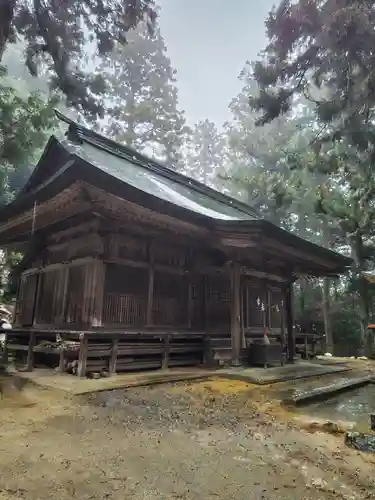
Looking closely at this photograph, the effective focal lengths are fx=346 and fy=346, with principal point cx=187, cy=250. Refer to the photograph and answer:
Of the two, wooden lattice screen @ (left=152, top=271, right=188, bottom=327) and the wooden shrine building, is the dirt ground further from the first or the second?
wooden lattice screen @ (left=152, top=271, right=188, bottom=327)

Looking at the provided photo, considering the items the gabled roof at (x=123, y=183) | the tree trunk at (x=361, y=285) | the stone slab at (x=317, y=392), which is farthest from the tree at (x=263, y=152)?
the stone slab at (x=317, y=392)

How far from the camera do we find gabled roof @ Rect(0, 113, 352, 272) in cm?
611

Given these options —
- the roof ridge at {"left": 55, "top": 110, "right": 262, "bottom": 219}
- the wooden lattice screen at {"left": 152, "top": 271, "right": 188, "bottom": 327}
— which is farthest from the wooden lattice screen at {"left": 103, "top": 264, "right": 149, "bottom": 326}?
the roof ridge at {"left": 55, "top": 110, "right": 262, "bottom": 219}

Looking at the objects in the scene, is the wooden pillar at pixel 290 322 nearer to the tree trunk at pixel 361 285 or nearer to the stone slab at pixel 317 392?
the stone slab at pixel 317 392

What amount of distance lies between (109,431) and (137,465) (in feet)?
3.21

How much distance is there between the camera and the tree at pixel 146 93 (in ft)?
105

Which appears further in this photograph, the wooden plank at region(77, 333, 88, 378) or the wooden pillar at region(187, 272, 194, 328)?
the wooden pillar at region(187, 272, 194, 328)

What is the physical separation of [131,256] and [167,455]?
5807 mm

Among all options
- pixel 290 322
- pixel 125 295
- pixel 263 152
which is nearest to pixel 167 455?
pixel 125 295

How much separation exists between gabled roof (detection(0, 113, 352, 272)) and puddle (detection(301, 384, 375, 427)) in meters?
3.45

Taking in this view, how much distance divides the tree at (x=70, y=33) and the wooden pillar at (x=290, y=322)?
779 cm

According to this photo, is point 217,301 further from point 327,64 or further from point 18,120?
point 18,120

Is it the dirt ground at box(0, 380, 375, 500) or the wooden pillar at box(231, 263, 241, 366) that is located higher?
the wooden pillar at box(231, 263, 241, 366)

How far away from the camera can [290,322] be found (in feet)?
34.9
